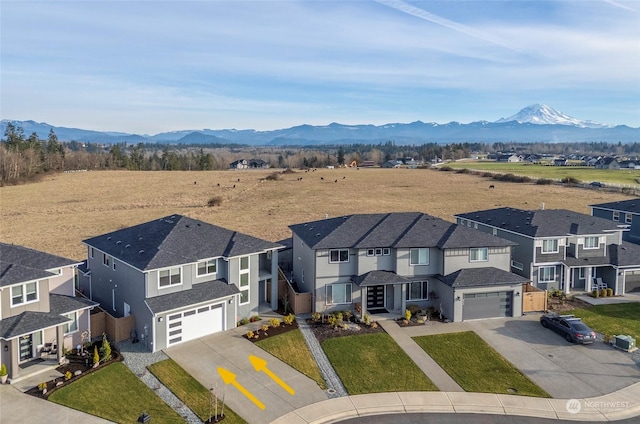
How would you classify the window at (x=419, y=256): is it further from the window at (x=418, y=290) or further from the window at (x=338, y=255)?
the window at (x=338, y=255)

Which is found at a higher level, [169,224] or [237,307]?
[169,224]

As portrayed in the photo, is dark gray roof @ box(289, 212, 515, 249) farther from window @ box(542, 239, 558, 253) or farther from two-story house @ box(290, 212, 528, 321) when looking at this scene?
window @ box(542, 239, 558, 253)

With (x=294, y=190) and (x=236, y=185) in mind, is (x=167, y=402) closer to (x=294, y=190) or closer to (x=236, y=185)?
(x=294, y=190)

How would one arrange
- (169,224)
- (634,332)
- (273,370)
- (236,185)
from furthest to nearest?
(236,185), (169,224), (634,332), (273,370)

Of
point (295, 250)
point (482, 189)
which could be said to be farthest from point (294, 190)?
point (295, 250)

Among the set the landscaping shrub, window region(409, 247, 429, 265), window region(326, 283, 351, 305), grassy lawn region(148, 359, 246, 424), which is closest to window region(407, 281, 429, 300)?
window region(409, 247, 429, 265)

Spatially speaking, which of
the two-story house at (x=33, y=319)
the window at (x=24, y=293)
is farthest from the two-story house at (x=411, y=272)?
the window at (x=24, y=293)
